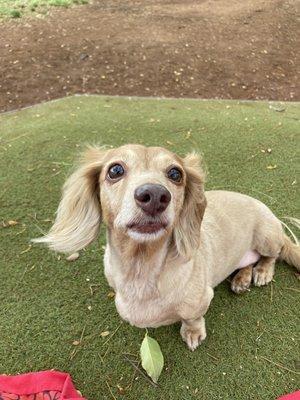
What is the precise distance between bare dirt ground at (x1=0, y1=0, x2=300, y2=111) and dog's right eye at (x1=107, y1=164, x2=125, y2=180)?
3.99 m

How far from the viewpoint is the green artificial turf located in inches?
98.3

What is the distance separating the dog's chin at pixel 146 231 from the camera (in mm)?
1774

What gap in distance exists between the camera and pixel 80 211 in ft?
7.00

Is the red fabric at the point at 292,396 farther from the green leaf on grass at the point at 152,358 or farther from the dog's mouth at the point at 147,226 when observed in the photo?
the dog's mouth at the point at 147,226

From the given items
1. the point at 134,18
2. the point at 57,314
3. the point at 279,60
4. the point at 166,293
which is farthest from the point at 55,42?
the point at 166,293

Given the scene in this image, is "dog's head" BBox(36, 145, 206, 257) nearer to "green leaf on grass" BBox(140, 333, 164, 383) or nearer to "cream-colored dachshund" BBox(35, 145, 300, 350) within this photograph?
"cream-colored dachshund" BBox(35, 145, 300, 350)

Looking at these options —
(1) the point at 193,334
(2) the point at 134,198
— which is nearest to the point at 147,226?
(2) the point at 134,198

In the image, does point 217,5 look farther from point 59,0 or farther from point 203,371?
point 203,371

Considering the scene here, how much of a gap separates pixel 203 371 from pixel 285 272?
100 centimetres

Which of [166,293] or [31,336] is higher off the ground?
[166,293]

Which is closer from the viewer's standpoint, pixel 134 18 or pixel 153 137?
pixel 153 137

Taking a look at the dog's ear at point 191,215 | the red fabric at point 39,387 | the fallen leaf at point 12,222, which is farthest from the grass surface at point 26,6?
the red fabric at point 39,387

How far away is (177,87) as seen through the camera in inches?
241

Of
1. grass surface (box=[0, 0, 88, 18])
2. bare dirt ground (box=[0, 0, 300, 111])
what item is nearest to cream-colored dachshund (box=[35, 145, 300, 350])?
bare dirt ground (box=[0, 0, 300, 111])
